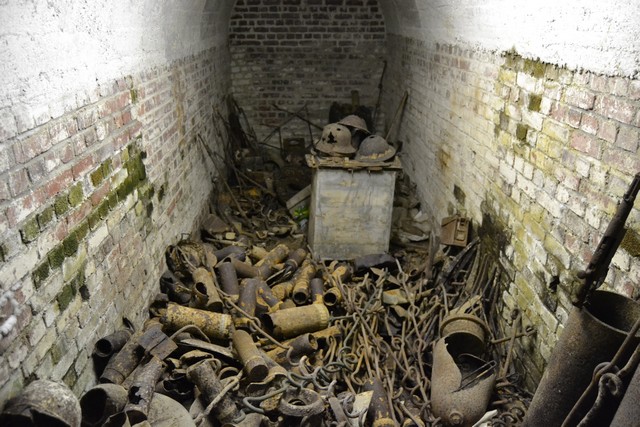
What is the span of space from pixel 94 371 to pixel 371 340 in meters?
2.24

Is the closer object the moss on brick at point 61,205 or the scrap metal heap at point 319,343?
the moss on brick at point 61,205

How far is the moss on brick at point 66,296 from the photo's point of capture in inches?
103

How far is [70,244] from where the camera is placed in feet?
9.01

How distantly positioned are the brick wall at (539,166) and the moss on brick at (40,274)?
306cm

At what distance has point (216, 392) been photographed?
10.4 feet

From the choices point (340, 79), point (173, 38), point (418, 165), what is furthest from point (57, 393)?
point (340, 79)

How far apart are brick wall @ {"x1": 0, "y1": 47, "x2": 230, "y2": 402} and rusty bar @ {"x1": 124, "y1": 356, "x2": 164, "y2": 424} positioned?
12.5 inches

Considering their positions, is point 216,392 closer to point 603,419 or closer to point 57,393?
point 57,393

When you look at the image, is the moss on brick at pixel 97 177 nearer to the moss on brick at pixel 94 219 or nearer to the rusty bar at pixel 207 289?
the moss on brick at pixel 94 219

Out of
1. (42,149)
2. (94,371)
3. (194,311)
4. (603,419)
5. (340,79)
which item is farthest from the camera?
(340,79)

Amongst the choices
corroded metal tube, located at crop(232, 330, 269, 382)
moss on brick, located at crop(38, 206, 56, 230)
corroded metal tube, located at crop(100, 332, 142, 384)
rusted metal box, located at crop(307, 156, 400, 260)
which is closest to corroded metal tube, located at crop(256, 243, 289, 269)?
rusted metal box, located at crop(307, 156, 400, 260)

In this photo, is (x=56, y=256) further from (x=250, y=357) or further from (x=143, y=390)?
(x=250, y=357)

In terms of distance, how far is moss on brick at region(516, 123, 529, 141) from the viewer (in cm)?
372

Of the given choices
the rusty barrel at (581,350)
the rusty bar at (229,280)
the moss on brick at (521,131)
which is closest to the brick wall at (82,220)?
the rusty bar at (229,280)
